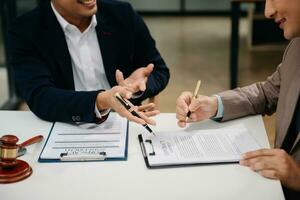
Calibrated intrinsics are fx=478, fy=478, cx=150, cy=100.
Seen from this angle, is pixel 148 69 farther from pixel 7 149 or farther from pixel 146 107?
pixel 7 149

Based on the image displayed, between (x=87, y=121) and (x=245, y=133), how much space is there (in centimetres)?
51

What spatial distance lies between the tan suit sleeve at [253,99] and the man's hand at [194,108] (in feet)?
0.15

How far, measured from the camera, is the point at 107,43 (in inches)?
79.4

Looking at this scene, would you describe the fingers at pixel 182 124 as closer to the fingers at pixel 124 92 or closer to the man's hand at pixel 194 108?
the man's hand at pixel 194 108

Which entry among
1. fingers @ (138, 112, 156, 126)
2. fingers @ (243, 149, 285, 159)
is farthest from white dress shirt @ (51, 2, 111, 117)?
fingers @ (243, 149, 285, 159)

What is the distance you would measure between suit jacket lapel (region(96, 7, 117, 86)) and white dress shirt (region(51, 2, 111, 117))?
0.09 ft

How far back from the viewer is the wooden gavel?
1.21 meters

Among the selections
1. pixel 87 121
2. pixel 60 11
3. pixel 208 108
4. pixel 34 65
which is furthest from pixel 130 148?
pixel 60 11

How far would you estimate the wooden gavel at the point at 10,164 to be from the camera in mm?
1214

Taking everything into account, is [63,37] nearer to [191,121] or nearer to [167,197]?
[191,121]

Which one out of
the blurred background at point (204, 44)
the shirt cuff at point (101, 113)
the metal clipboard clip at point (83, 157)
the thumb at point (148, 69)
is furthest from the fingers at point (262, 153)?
the blurred background at point (204, 44)

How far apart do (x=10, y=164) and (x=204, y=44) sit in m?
5.00

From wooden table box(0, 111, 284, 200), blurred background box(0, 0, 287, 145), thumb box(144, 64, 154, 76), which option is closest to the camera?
wooden table box(0, 111, 284, 200)

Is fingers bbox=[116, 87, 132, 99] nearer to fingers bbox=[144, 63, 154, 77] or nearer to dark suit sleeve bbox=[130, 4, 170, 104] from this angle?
fingers bbox=[144, 63, 154, 77]
